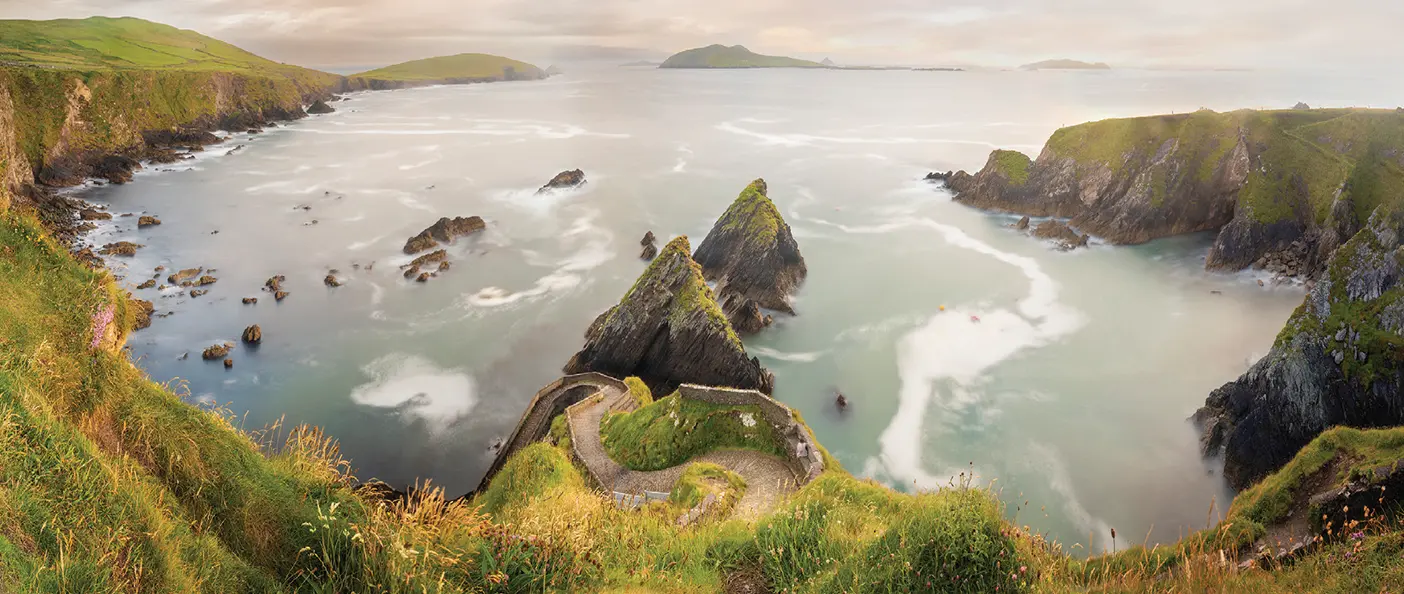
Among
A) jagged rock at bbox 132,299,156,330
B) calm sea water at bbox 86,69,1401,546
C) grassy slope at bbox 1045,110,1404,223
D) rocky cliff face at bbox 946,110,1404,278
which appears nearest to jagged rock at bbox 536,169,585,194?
calm sea water at bbox 86,69,1401,546

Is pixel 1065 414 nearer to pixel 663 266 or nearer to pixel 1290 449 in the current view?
pixel 1290 449

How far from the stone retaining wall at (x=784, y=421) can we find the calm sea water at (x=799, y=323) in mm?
10802

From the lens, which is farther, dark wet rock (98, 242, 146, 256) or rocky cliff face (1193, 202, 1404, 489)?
dark wet rock (98, 242, 146, 256)

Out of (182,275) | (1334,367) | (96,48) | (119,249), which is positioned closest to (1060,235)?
(1334,367)

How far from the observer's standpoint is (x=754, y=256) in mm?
53969

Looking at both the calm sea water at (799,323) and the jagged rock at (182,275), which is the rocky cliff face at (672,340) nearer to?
the calm sea water at (799,323)

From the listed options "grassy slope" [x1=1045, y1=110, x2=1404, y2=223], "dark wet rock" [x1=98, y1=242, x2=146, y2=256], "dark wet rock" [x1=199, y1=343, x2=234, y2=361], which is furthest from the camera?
"dark wet rock" [x1=98, y1=242, x2=146, y2=256]

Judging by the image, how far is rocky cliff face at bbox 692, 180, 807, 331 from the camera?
5275 cm

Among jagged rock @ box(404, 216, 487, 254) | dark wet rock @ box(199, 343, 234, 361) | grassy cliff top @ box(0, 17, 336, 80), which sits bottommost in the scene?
dark wet rock @ box(199, 343, 234, 361)

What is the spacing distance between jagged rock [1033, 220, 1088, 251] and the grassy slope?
33.0ft

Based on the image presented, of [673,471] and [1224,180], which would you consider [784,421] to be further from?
[1224,180]

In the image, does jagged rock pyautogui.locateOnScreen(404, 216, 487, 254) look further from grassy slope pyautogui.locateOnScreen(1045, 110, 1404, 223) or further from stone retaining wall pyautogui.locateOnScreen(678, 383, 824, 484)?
grassy slope pyautogui.locateOnScreen(1045, 110, 1404, 223)

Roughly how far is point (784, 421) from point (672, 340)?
47.2ft

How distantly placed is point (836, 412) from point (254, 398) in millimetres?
35961
